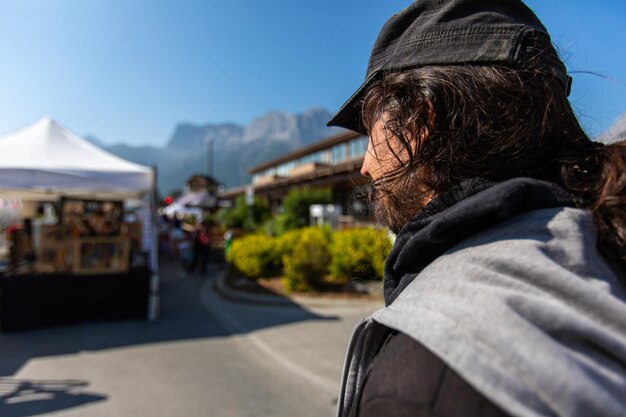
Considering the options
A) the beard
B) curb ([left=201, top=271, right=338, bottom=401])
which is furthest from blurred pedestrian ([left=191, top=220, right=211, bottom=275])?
the beard

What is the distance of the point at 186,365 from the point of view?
457cm

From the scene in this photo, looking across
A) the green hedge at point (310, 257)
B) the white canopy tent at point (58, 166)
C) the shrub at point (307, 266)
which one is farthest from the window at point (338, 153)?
the white canopy tent at point (58, 166)

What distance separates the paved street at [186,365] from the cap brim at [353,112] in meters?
3.06

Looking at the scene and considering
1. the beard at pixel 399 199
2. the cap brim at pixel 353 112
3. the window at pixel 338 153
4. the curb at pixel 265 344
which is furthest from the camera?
the window at pixel 338 153

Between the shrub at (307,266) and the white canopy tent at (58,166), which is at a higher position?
the white canopy tent at (58,166)

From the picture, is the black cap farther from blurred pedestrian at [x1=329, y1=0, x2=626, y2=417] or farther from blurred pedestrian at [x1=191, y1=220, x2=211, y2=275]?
blurred pedestrian at [x1=191, y1=220, x2=211, y2=275]

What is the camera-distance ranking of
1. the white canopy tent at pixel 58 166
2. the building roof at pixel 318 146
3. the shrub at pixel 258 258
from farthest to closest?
the building roof at pixel 318 146, the shrub at pixel 258 258, the white canopy tent at pixel 58 166

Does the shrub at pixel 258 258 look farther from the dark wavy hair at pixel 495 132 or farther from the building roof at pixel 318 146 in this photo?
the building roof at pixel 318 146

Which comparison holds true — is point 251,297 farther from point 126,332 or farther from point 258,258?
point 126,332

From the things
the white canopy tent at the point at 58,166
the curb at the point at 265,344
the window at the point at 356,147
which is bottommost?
the curb at the point at 265,344

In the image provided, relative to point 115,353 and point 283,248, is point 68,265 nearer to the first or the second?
point 115,353

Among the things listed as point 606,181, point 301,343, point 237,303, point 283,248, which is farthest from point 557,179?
point 283,248

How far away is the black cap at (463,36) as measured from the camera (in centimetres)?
86

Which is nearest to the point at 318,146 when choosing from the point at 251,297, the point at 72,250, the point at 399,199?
the point at 251,297
